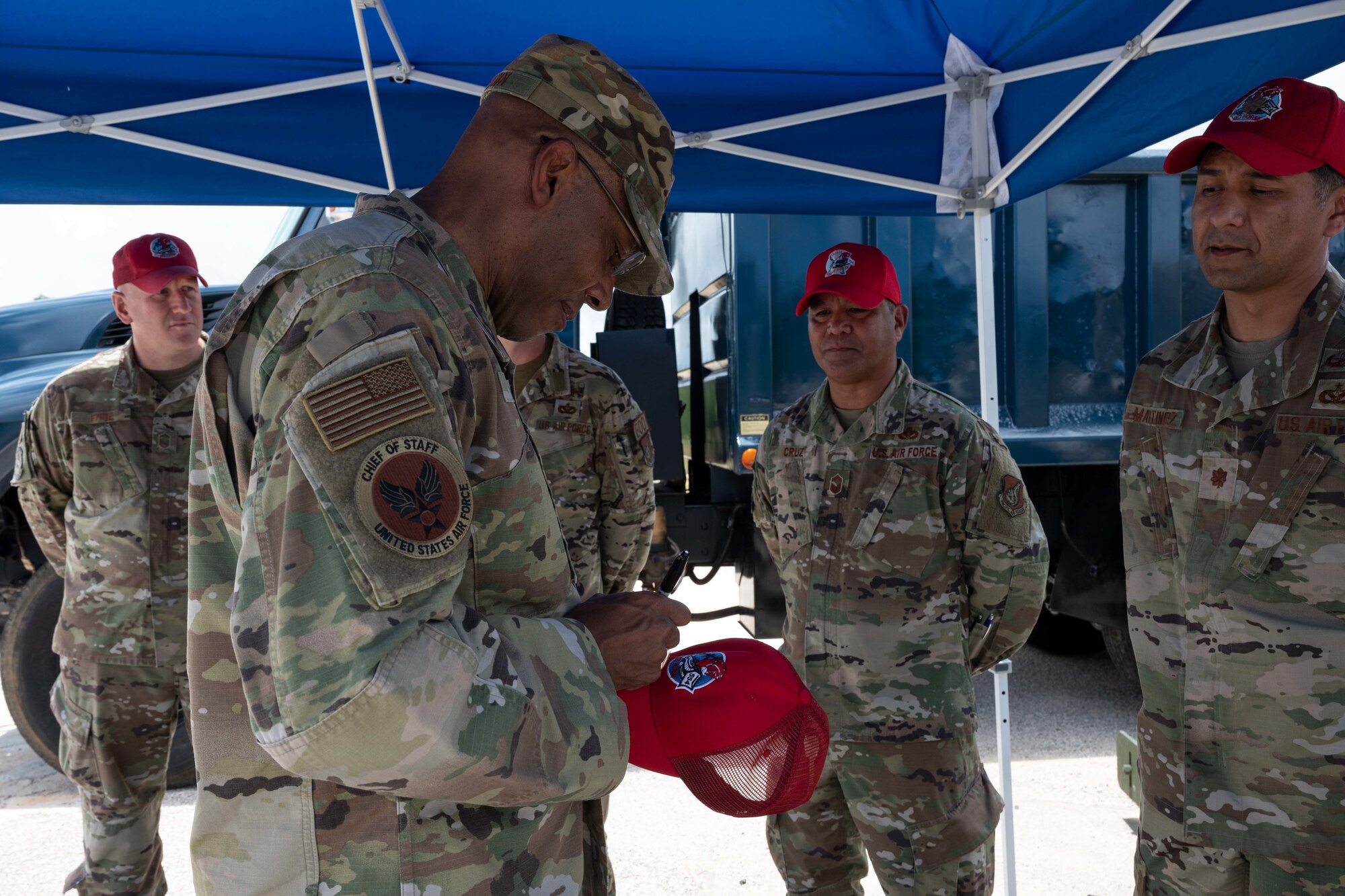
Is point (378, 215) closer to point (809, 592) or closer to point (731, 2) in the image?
point (731, 2)

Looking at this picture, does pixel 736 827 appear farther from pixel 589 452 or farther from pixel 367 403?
pixel 367 403

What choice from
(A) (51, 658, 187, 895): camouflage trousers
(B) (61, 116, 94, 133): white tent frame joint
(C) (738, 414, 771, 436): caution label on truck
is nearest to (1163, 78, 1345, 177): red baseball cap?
(C) (738, 414, 771, 436): caution label on truck

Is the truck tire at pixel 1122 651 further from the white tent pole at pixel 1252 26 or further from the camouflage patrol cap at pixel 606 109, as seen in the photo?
the camouflage patrol cap at pixel 606 109

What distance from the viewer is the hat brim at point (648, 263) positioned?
97 cm

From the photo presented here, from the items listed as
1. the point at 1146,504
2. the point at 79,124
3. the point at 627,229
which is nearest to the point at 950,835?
the point at 1146,504

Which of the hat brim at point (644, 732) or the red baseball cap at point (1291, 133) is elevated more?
the red baseball cap at point (1291, 133)

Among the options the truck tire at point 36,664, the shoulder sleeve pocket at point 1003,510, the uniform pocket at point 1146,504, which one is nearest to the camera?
the uniform pocket at point 1146,504

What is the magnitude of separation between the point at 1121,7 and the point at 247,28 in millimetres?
2025

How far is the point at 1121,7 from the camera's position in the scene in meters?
1.95

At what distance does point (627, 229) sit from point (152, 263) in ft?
7.63

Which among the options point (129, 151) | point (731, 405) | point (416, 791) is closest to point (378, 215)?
point (416, 791)

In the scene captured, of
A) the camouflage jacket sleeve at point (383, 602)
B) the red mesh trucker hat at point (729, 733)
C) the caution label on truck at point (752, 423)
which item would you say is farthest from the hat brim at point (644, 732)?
the caution label on truck at point (752, 423)

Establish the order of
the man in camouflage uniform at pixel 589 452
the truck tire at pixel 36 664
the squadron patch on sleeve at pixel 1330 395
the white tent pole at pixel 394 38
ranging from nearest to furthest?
the squadron patch on sleeve at pixel 1330 395
the white tent pole at pixel 394 38
the man in camouflage uniform at pixel 589 452
the truck tire at pixel 36 664

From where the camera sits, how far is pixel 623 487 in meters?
2.93
